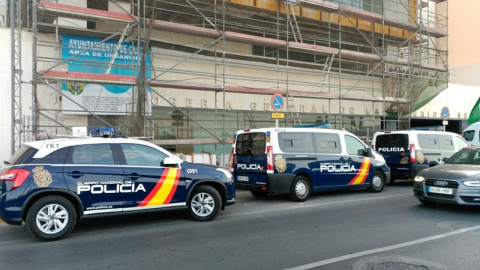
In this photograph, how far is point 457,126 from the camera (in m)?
26.8

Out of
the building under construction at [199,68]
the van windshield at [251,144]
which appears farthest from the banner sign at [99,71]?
the van windshield at [251,144]

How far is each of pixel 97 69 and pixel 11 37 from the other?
2450 mm

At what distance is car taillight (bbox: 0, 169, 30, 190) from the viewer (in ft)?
19.4

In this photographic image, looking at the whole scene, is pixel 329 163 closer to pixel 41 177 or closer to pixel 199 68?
pixel 199 68

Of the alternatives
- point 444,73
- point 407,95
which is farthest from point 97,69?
point 444,73

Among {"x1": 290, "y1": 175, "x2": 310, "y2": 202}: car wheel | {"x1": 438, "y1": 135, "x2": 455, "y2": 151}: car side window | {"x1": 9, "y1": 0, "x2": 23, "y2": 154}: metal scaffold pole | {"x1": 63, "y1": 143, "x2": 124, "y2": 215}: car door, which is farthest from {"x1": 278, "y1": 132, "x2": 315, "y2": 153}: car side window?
{"x1": 9, "y1": 0, "x2": 23, "y2": 154}: metal scaffold pole

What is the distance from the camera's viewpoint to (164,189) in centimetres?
708

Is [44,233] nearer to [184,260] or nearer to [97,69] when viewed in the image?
[184,260]

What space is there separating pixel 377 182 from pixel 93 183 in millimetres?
8296

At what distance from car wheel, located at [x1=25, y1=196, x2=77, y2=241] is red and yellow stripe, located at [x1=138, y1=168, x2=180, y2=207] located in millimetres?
1161

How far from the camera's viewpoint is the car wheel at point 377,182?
1145 centimetres

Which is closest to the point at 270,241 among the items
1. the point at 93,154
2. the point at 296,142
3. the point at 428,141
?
the point at 93,154

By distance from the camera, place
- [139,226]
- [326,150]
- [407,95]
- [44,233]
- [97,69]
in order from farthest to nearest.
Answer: [407,95]
[97,69]
[326,150]
[139,226]
[44,233]

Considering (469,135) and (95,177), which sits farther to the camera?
(469,135)
